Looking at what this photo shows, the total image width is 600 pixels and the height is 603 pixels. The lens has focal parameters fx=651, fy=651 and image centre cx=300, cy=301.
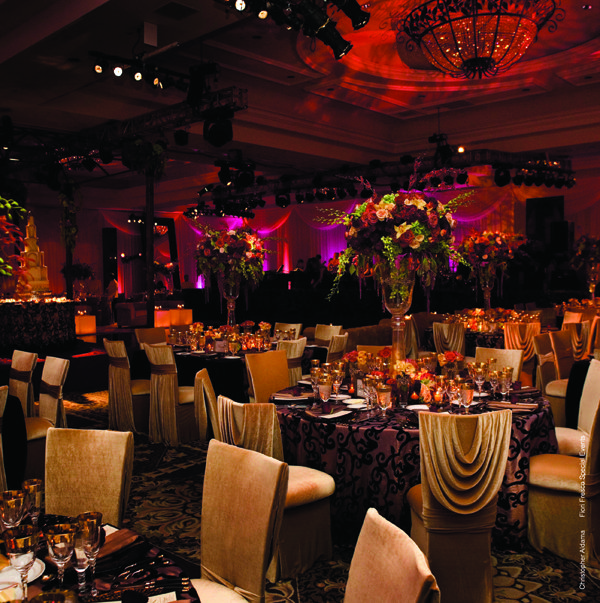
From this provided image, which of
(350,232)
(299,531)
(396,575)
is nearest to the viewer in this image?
(396,575)

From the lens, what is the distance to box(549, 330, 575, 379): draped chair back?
5.77 metres

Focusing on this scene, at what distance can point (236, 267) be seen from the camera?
6695 mm

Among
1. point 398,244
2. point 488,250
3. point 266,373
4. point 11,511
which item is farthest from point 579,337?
point 11,511

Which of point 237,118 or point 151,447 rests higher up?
A: point 237,118

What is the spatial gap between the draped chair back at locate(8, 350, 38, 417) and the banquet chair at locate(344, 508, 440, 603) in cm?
409

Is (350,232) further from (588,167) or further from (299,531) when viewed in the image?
(588,167)

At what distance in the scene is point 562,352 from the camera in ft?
19.1

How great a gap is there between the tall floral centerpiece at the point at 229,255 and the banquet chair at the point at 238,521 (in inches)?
171

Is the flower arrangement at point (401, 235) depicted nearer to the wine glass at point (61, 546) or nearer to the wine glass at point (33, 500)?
the wine glass at point (33, 500)

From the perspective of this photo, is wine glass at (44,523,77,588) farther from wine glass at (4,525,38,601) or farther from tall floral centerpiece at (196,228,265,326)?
tall floral centerpiece at (196,228,265,326)

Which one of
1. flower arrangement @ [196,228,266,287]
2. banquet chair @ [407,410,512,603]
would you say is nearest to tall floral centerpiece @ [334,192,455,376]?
banquet chair @ [407,410,512,603]

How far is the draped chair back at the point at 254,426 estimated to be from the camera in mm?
3197

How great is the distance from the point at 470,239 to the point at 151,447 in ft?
14.1

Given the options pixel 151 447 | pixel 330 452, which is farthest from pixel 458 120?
pixel 330 452
